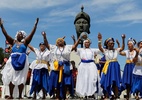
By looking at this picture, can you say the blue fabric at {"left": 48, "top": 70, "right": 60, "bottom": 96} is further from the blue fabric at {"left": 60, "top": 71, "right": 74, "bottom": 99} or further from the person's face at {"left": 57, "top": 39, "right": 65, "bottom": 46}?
the person's face at {"left": 57, "top": 39, "right": 65, "bottom": 46}

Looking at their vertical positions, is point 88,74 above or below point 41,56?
below

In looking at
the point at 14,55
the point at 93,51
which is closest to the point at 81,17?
the point at 93,51

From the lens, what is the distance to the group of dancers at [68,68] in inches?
330

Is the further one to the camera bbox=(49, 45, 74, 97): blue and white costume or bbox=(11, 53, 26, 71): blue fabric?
bbox=(49, 45, 74, 97): blue and white costume

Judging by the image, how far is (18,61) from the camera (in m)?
8.24

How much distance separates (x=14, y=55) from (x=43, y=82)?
1.62 m

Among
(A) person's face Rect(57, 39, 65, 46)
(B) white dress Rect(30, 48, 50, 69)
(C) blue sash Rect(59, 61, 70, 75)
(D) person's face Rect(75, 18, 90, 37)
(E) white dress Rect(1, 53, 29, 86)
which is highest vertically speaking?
(D) person's face Rect(75, 18, 90, 37)

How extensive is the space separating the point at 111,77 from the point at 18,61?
2676 mm

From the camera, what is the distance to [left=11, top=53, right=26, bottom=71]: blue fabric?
8242 mm

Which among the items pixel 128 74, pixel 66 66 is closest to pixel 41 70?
pixel 66 66

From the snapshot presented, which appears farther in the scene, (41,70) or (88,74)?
(41,70)

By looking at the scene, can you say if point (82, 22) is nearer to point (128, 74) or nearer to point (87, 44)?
point (87, 44)

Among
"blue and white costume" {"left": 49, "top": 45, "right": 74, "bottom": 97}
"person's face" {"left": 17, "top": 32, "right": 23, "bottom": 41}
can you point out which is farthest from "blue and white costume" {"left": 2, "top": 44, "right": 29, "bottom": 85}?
"blue and white costume" {"left": 49, "top": 45, "right": 74, "bottom": 97}

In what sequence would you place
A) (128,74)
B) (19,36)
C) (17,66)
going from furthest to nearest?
1. (128,74)
2. (19,36)
3. (17,66)
